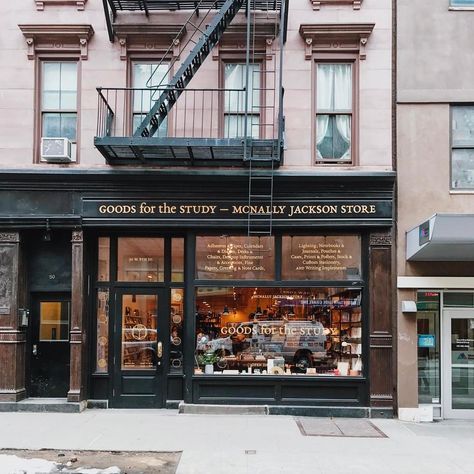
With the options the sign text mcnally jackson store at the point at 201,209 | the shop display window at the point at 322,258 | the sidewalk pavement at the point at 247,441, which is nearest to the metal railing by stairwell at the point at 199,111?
the sign text mcnally jackson store at the point at 201,209

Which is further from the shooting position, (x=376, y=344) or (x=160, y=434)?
(x=376, y=344)

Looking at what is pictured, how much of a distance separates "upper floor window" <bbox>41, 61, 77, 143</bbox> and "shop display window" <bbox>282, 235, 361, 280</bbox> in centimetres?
495

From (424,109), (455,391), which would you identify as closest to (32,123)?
(424,109)

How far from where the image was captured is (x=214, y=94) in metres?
12.2

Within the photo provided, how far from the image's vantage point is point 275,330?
1220 cm

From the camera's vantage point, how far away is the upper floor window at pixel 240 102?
12258 millimetres

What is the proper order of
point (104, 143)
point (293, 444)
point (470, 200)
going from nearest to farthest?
1. point (293, 444)
2. point (104, 143)
3. point (470, 200)

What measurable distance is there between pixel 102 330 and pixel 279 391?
3.71m

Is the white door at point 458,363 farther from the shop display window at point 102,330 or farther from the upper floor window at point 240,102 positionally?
the shop display window at point 102,330

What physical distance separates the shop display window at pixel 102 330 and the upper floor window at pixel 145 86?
344cm

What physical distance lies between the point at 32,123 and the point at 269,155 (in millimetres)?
4673

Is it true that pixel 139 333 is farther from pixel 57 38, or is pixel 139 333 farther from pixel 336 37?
pixel 336 37

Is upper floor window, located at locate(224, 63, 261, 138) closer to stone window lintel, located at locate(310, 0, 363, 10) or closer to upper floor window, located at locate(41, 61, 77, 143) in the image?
stone window lintel, located at locate(310, 0, 363, 10)

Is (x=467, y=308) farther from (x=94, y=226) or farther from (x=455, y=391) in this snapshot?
(x=94, y=226)
